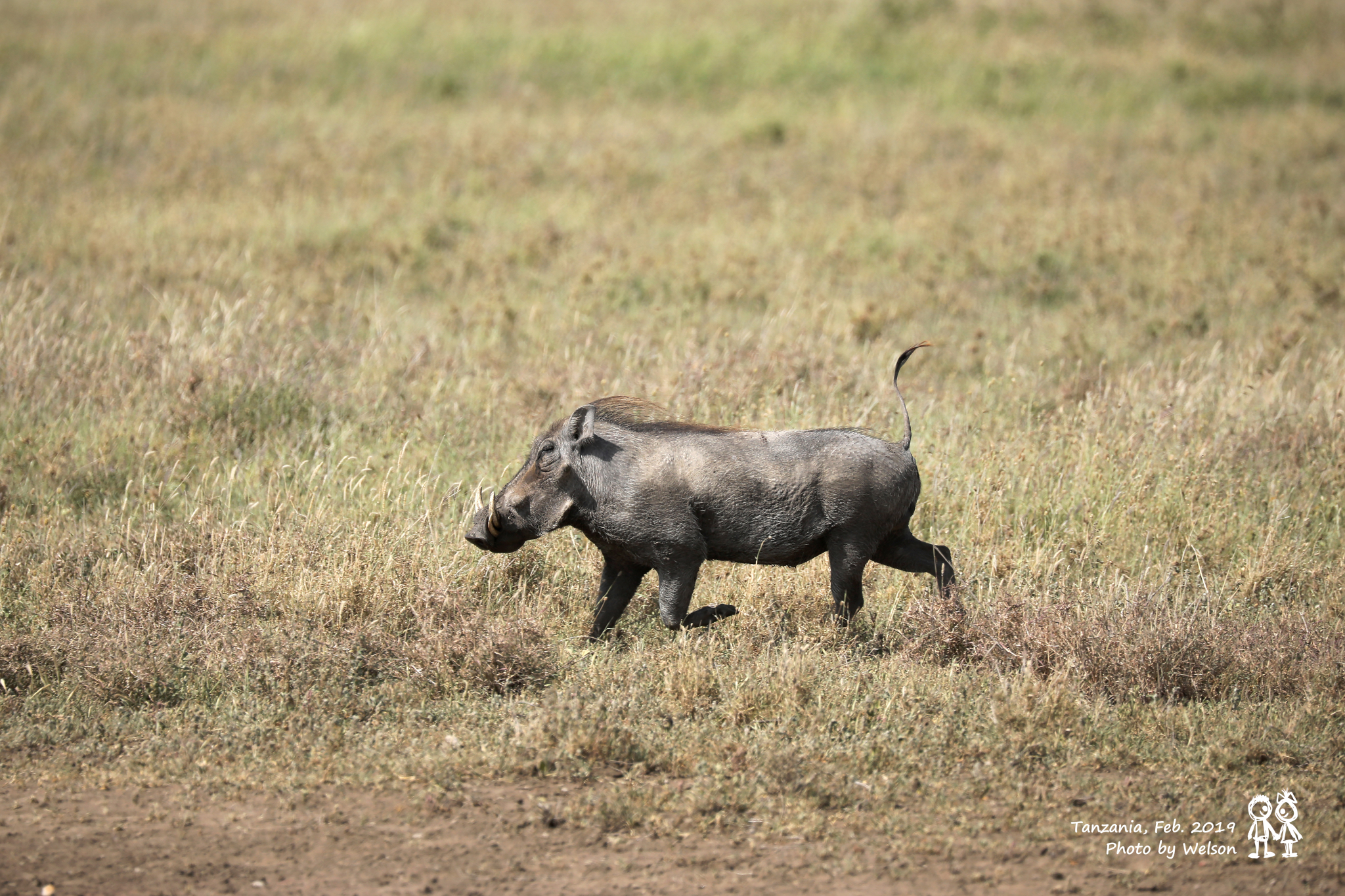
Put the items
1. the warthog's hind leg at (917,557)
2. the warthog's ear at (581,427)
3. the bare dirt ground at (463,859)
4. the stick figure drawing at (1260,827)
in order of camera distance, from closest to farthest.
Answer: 1. the bare dirt ground at (463,859)
2. the stick figure drawing at (1260,827)
3. the warthog's ear at (581,427)
4. the warthog's hind leg at (917,557)

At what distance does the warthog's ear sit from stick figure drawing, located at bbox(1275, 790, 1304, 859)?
2951 mm

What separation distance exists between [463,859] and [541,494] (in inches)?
69.8

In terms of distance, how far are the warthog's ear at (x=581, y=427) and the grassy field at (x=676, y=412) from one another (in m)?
0.85

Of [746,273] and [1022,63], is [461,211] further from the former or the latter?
[1022,63]

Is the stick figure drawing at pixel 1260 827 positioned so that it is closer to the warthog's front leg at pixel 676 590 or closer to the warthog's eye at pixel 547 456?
the warthog's front leg at pixel 676 590

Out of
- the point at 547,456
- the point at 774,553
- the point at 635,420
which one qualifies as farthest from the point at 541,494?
the point at 774,553

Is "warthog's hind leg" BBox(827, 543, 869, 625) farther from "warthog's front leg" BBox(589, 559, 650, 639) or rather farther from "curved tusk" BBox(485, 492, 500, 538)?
"curved tusk" BBox(485, 492, 500, 538)

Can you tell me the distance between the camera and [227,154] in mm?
15906

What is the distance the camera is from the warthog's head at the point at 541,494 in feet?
17.1

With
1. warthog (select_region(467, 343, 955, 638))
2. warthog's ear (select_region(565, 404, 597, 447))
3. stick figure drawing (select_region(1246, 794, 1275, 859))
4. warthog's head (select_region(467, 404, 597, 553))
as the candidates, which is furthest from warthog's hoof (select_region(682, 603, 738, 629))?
stick figure drawing (select_region(1246, 794, 1275, 859))

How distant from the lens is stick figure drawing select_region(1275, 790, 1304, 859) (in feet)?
13.0

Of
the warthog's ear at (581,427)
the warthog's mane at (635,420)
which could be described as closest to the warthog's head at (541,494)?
the warthog's ear at (581,427)

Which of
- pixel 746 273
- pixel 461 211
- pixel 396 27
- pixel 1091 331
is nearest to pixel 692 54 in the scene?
pixel 396 27

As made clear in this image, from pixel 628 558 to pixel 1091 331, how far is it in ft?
22.6
